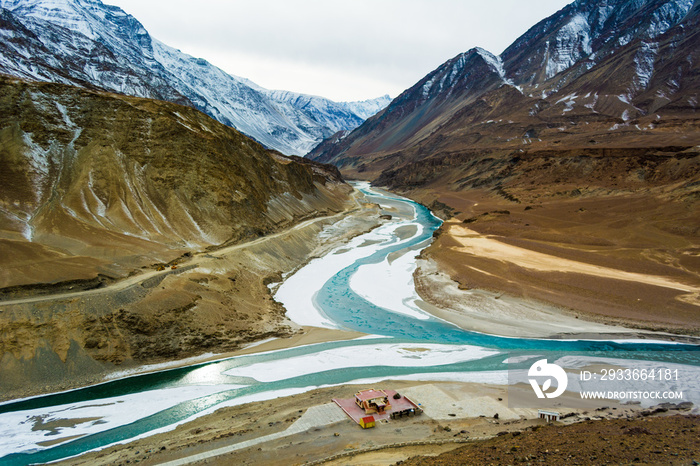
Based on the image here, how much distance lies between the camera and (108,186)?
4447 centimetres

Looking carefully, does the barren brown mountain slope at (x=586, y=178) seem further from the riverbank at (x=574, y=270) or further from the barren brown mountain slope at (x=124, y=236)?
the barren brown mountain slope at (x=124, y=236)

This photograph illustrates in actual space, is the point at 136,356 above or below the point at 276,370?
above

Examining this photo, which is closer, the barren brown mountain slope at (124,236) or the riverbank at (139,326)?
the riverbank at (139,326)

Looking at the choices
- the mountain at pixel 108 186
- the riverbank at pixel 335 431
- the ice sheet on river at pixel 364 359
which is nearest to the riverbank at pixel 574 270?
the ice sheet on river at pixel 364 359

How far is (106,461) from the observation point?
17.0 meters

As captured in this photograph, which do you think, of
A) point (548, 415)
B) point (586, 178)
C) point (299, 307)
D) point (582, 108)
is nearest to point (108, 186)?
point (299, 307)

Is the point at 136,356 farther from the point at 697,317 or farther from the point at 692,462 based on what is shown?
the point at 697,317

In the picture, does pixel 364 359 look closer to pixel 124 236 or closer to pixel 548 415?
pixel 548 415

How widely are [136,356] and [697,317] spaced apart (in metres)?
40.0

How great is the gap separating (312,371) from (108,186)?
1301 inches

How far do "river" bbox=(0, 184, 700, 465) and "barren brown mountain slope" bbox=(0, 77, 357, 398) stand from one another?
8.50ft

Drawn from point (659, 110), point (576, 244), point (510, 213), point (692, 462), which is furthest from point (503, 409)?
point (659, 110)

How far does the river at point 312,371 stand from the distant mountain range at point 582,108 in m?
44.8

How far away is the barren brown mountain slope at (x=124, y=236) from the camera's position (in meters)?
26.4
